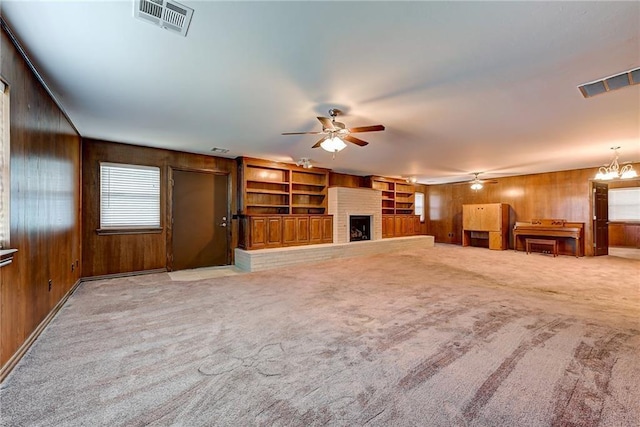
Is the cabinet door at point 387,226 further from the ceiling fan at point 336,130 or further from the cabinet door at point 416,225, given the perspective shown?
the ceiling fan at point 336,130

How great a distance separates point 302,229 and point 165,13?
547 centimetres

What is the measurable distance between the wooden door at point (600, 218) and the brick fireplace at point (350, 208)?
5677 millimetres

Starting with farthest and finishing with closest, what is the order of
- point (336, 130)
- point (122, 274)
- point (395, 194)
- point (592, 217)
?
point (395, 194)
point (592, 217)
point (122, 274)
point (336, 130)

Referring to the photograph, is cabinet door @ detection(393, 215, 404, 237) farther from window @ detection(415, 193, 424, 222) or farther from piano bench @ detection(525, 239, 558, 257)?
piano bench @ detection(525, 239, 558, 257)

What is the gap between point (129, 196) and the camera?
5.09m

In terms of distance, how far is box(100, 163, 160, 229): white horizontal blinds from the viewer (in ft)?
16.0

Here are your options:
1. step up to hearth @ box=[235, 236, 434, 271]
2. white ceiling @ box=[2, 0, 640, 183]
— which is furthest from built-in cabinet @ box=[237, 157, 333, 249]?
white ceiling @ box=[2, 0, 640, 183]

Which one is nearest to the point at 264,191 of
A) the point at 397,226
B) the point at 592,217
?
the point at 397,226

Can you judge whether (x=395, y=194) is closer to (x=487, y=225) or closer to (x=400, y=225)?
(x=400, y=225)

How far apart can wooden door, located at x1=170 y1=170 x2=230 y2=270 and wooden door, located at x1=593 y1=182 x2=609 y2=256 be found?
963cm

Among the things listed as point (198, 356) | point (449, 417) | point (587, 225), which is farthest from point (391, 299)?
point (587, 225)

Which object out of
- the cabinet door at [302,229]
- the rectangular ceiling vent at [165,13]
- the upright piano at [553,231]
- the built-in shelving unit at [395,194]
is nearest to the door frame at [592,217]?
the upright piano at [553,231]

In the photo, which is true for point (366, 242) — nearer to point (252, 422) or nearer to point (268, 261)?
point (268, 261)

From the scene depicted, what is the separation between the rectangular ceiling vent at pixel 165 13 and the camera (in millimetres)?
1697
